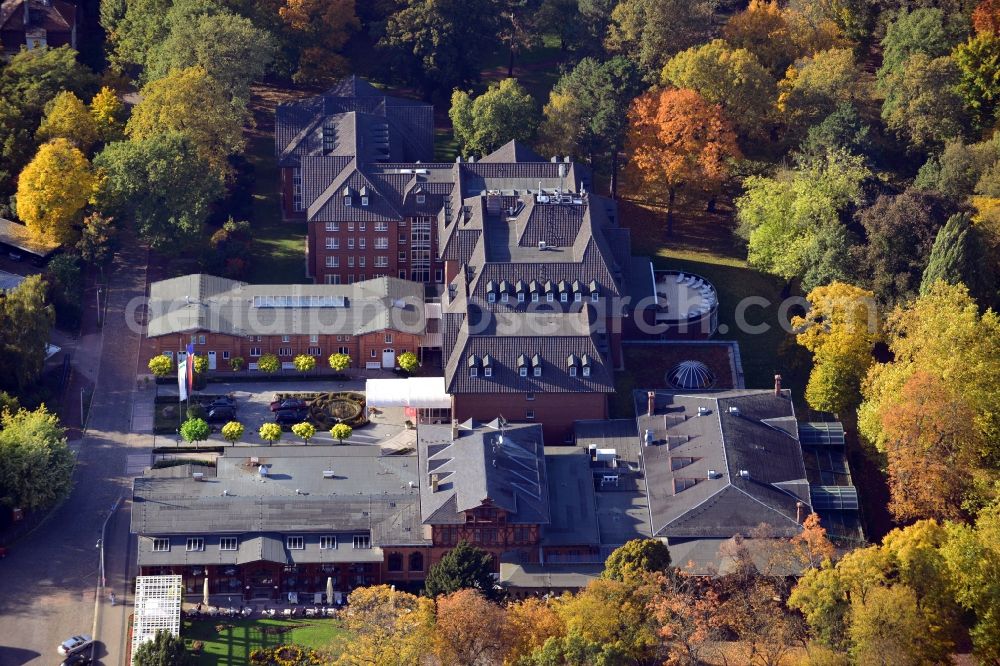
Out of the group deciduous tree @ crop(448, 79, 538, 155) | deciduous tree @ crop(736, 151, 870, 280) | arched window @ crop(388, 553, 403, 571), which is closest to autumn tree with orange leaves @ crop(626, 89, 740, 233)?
deciduous tree @ crop(736, 151, 870, 280)

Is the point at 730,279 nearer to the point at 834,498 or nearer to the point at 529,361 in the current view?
the point at 529,361

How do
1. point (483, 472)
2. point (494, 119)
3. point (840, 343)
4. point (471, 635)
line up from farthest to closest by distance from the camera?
1. point (494, 119)
2. point (840, 343)
3. point (483, 472)
4. point (471, 635)

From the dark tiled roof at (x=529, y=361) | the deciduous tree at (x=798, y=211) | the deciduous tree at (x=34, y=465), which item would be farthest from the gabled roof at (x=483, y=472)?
the deciduous tree at (x=798, y=211)

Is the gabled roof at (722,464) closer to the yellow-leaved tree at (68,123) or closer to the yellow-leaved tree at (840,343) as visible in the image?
the yellow-leaved tree at (840,343)

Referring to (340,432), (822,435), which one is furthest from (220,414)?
(822,435)

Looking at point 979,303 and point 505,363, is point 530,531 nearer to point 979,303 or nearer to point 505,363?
point 505,363
